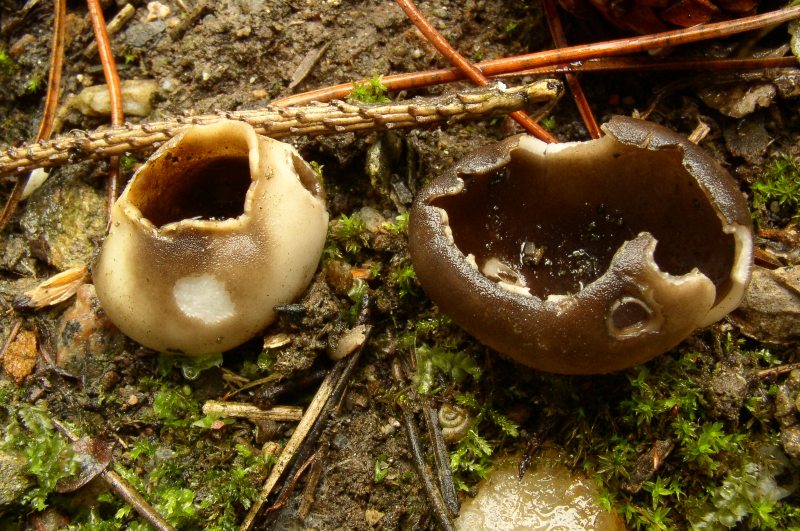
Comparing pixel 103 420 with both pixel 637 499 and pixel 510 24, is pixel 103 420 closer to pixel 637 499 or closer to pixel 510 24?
pixel 637 499

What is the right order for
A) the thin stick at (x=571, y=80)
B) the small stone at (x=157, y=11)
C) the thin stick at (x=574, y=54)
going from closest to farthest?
1. the thin stick at (x=574, y=54)
2. the thin stick at (x=571, y=80)
3. the small stone at (x=157, y=11)

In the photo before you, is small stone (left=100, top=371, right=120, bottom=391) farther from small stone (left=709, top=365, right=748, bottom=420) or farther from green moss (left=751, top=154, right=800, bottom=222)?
green moss (left=751, top=154, right=800, bottom=222)

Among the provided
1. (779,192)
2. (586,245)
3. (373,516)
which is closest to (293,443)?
(373,516)

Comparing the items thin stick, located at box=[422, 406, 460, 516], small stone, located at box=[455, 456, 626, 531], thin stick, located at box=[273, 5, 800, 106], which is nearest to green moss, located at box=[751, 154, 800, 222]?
thin stick, located at box=[273, 5, 800, 106]

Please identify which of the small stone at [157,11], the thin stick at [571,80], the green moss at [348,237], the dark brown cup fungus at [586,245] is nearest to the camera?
the dark brown cup fungus at [586,245]

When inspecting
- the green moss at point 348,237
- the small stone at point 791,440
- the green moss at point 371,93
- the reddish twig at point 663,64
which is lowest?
the small stone at point 791,440

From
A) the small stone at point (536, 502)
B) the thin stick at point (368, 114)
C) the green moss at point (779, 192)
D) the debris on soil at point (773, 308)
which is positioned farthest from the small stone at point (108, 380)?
the green moss at point (779, 192)

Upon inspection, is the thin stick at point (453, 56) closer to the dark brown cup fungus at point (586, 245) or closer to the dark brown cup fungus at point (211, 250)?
the dark brown cup fungus at point (586, 245)
